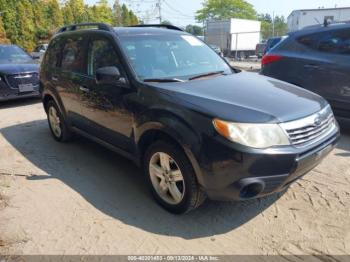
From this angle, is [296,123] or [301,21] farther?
[301,21]

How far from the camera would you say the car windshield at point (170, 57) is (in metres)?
3.63

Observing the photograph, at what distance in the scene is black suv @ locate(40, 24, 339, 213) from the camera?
2.69m

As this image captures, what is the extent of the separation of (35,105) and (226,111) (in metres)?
6.95

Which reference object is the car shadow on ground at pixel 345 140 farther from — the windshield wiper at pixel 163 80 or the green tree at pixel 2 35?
the green tree at pixel 2 35

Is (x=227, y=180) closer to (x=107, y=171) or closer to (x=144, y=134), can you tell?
(x=144, y=134)

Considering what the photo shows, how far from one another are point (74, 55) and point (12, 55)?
5975mm

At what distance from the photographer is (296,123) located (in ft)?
9.27

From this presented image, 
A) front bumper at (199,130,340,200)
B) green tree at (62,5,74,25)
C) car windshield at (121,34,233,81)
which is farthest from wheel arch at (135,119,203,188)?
green tree at (62,5,74,25)

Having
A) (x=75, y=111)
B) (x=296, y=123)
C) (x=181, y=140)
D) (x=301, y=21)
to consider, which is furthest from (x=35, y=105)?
(x=301, y=21)

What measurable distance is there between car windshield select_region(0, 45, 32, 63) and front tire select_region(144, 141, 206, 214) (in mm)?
7465

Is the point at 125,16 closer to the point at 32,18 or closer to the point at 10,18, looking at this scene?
the point at 32,18

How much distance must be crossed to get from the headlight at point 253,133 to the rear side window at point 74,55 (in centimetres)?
242

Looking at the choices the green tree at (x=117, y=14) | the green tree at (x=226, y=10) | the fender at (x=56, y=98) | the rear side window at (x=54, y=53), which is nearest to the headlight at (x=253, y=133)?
the fender at (x=56, y=98)

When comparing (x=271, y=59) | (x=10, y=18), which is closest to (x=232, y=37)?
(x=10, y=18)
